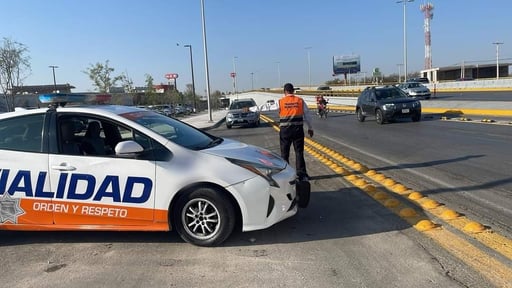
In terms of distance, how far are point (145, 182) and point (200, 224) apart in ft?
2.36

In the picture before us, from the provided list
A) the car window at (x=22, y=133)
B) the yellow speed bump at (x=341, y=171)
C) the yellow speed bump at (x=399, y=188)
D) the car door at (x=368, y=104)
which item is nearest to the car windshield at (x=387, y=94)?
the car door at (x=368, y=104)

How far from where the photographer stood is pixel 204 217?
4750mm

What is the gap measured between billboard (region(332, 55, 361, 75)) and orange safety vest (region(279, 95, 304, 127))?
108338 millimetres

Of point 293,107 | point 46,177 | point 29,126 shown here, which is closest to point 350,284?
point 46,177

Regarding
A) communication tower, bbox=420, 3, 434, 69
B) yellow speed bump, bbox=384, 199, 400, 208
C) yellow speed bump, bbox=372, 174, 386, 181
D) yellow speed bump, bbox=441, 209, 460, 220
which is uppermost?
communication tower, bbox=420, 3, 434, 69

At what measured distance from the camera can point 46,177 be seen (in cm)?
490

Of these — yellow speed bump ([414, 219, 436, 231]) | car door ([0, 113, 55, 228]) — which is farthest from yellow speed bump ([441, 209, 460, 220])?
car door ([0, 113, 55, 228])

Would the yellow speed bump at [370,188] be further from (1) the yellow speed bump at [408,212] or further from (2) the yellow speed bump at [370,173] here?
(1) the yellow speed bump at [408,212]

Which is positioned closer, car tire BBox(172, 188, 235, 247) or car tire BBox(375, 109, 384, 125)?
car tire BBox(172, 188, 235, 247)

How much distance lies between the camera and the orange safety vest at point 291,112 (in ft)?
25.9

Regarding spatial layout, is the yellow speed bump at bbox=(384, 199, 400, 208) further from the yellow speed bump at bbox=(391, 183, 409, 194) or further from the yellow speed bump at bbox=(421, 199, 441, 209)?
the yellow speed bump at bbox=(391, 183, 409, 194)

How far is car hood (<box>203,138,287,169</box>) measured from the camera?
497 cm

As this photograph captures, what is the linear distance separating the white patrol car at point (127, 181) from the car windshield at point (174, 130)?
0.05m

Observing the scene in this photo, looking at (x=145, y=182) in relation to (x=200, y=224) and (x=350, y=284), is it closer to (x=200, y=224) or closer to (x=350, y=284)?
(x=200, y=224)
